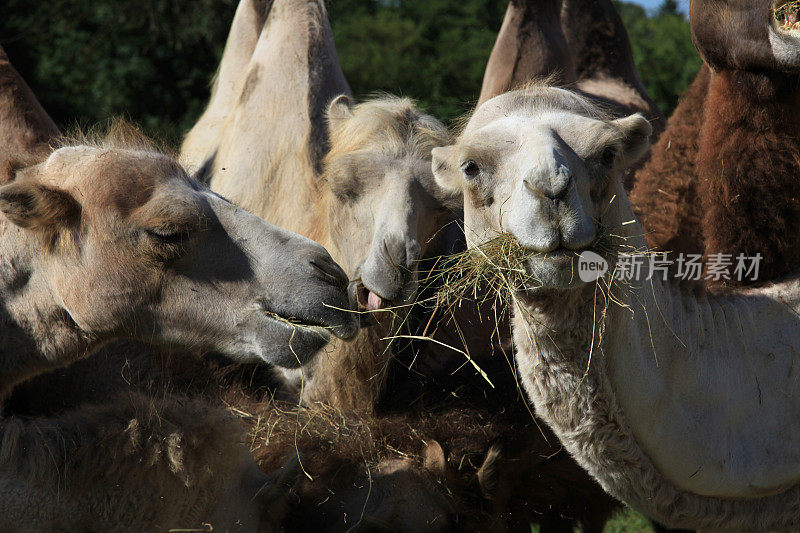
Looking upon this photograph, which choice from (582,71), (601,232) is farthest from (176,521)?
(582,71)

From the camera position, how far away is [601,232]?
264cm

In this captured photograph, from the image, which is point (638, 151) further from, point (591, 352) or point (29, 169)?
point (29, 169)

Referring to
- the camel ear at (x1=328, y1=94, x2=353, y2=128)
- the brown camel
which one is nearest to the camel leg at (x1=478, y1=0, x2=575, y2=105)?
the camel ear at (x1=328, y1=94, x2=353, y2=128)

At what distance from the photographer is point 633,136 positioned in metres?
2.85

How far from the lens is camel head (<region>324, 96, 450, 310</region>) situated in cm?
348

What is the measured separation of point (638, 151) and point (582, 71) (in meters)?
3.52

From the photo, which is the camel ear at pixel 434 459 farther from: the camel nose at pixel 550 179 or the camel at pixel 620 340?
the camel nose at pixel 550 179

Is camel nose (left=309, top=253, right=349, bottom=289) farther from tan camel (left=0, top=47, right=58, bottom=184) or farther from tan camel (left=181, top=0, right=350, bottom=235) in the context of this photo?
tan camel (left=0, top=47, right=58, bottom=184)

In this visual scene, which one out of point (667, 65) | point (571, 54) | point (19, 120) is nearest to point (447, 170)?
point (19, 120)

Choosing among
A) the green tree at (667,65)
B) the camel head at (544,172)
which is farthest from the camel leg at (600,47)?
the green tree at (667,65)

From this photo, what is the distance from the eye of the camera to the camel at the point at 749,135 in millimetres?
3543

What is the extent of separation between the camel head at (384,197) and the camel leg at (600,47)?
2.41 m

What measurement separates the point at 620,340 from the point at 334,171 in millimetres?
1590

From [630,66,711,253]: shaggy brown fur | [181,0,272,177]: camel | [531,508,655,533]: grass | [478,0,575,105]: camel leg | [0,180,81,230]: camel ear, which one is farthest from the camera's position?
[181,0,272,177]: camel
